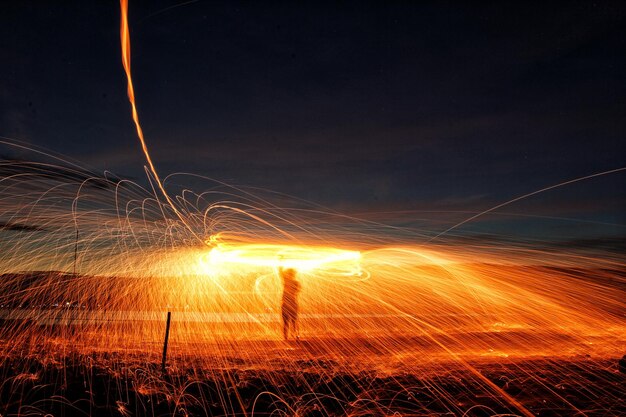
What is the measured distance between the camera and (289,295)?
599 inches

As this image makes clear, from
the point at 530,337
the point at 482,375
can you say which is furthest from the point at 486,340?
the point at 482,375

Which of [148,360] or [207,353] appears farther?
[207,353]

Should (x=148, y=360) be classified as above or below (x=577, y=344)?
above

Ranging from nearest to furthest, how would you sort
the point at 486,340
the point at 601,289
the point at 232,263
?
the point at 232,263
the point at 486,340
the point at 601,289

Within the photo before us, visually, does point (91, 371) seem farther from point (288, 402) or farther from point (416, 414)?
point (416, 414)

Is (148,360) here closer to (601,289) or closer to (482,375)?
(482,375)

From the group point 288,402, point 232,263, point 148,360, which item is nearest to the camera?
point 288,402

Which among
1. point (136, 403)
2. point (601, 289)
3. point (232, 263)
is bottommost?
point (601, 289)

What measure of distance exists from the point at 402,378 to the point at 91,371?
6.10 m

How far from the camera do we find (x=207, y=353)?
13344 mm

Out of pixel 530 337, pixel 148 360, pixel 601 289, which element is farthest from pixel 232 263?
pixel 601 289

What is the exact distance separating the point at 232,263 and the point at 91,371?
5.39 m

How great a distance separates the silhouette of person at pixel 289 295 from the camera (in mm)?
15242

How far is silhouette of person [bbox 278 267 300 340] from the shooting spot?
15.2 m
